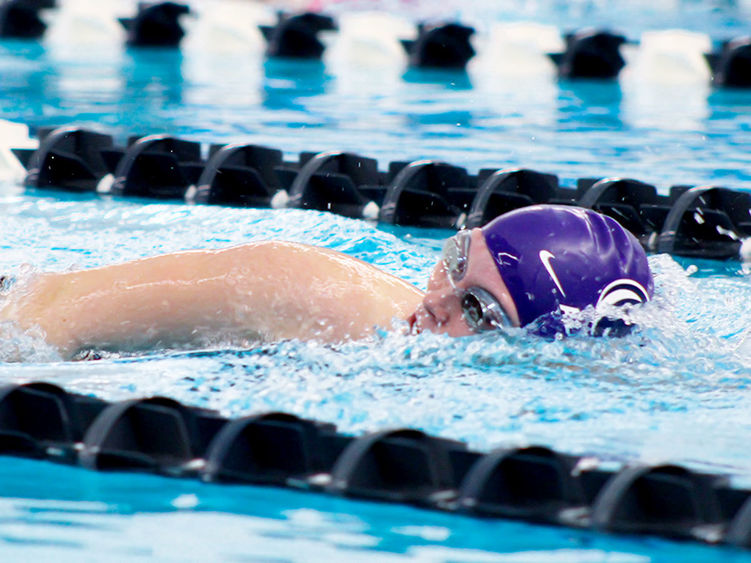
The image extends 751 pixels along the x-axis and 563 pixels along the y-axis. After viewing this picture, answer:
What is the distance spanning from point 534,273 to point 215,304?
68 centimetres

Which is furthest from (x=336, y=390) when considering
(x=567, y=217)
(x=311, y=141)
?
(x=311, y=141)

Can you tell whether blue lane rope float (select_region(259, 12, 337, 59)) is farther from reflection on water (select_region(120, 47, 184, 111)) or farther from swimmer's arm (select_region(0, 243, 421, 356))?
swimmer's arm (select_region(0, 243, 421, 356))

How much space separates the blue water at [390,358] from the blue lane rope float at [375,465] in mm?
38

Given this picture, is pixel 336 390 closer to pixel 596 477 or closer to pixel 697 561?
pixel 596 477

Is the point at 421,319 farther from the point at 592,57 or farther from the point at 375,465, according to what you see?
the point at 592,57

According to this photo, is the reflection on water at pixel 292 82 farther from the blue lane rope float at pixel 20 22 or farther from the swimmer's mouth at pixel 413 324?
the swimmer's mouth at pixel 413 324

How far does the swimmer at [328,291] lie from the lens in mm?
2541

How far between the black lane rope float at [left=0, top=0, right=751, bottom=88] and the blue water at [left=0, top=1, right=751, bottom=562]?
0.31 m

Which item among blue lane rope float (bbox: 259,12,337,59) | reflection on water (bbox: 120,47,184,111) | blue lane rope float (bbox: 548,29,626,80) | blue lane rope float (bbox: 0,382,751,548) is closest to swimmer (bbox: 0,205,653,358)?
blue lane rope float (bbox: 0,382,751,548)

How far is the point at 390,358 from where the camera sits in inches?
104

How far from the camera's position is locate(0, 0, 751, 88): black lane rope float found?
7.09 meters

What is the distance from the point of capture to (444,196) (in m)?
4.42

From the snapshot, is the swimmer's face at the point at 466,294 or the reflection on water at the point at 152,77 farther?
the reflection on water at the point at 152,77

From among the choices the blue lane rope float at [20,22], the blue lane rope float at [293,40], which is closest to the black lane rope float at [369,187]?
the blue lane rope float at [293,40]
